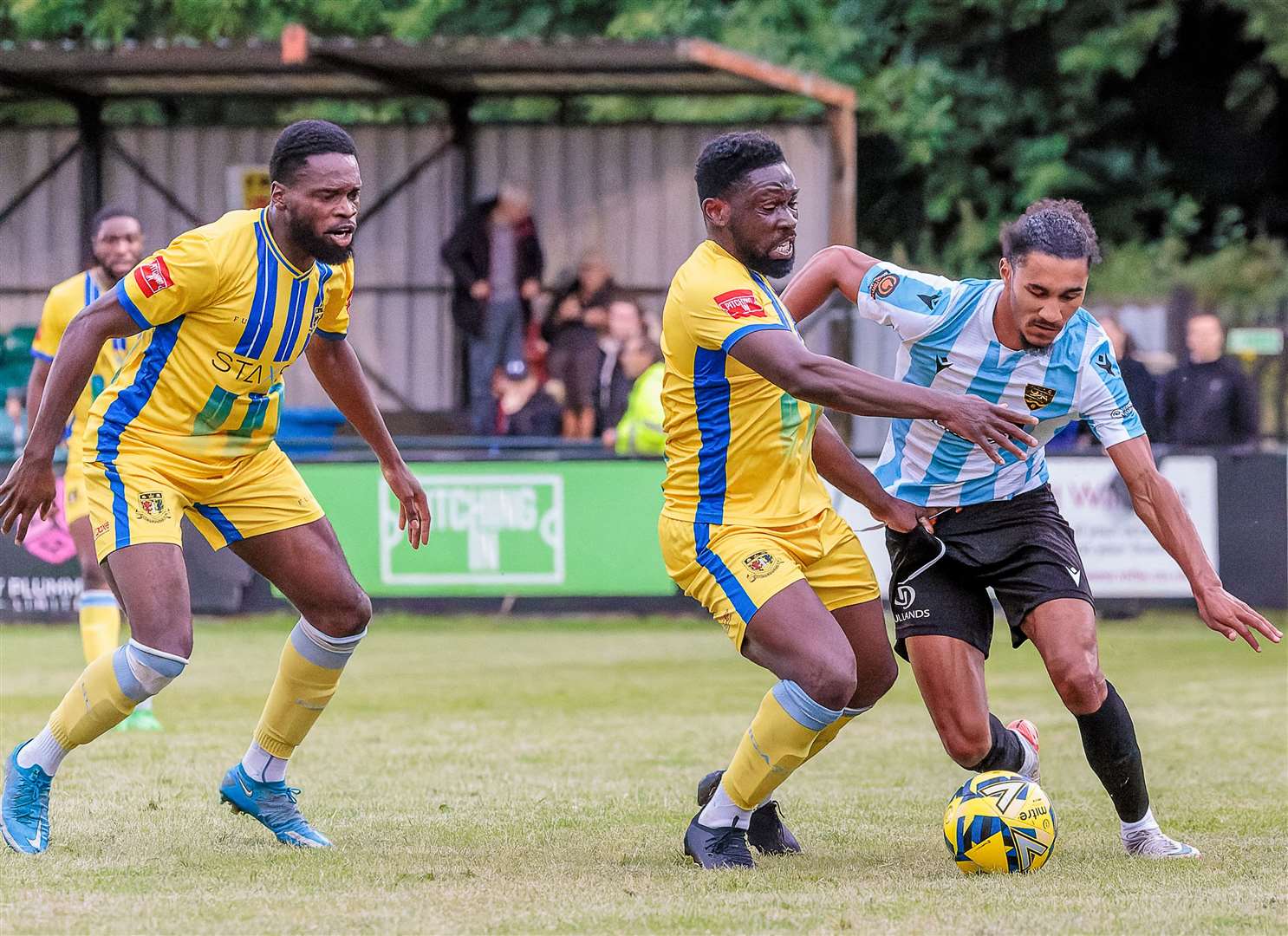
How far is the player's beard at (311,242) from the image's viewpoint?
242 inches

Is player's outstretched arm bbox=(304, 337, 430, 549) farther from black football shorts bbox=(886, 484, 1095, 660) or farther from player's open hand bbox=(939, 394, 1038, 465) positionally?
player's open hand bbox=(939, 394, 1038, 465)

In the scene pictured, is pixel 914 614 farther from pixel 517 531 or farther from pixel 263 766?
pixel 517 531

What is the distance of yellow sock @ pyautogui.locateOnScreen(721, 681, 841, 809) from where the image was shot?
5891mm

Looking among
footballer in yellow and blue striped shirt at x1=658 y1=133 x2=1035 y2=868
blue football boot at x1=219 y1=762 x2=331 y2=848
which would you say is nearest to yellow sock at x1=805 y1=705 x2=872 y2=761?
footballer in yellow and blue striped shirt at x1=658 y1=133 x2=1035 y2=868

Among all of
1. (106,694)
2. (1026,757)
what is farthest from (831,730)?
(106,694)

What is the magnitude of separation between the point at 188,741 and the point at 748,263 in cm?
439

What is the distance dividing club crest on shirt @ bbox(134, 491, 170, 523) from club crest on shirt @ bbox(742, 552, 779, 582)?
5.96 feet

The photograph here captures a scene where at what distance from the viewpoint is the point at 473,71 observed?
58.9 feet

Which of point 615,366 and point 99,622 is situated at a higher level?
point 615,366

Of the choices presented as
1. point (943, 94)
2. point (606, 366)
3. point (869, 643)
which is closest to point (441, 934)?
point (869, 643)

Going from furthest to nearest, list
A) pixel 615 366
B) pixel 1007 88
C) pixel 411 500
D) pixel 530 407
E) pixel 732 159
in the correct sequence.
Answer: pixel 1007 88 → pixel 530 407 → pixel 615 366 → pixel 411 500 → pixel 732 159

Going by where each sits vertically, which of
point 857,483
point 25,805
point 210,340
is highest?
point 210,340

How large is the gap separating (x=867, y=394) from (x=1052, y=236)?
0.85m

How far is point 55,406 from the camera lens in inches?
236
